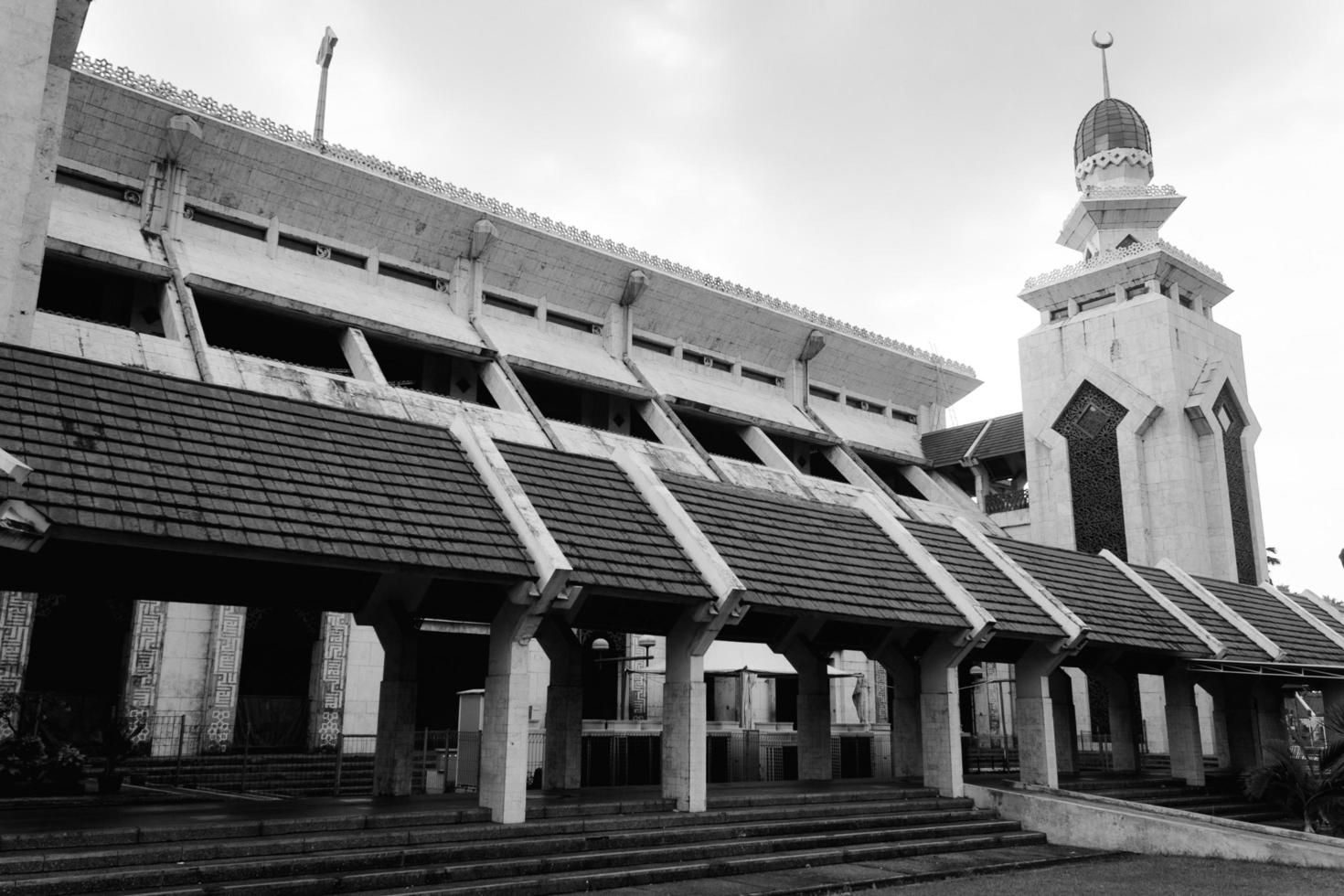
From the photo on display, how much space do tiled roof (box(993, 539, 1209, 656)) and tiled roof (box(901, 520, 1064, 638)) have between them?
4.10 feet

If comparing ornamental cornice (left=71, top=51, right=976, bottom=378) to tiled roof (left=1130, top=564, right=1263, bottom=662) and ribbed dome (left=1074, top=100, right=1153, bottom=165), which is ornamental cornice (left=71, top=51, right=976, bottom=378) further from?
tiled roof (left=1130, top=564, right=1263, bottom=662)

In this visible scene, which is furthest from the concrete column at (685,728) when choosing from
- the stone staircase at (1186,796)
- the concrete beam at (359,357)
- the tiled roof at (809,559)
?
the concrete beam at (359,357)

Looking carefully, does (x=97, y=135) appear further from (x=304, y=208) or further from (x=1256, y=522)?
(x=1256, y=522)

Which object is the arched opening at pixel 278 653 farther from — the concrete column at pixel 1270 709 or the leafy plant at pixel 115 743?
the concrete column at pixel 1270 709

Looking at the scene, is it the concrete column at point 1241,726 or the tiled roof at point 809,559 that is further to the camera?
the concrete column at point 1241,726

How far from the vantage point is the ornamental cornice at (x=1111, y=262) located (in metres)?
34.2

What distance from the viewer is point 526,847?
10.9 m

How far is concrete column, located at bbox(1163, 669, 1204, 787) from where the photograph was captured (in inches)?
805

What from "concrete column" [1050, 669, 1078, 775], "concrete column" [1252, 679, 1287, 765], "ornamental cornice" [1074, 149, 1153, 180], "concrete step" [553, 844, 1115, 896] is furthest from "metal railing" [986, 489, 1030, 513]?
"concrete step" [553, 844, 1115, 896]

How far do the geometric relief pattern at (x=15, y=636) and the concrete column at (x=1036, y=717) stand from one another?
16702mm

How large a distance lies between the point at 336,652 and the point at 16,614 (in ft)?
19.7

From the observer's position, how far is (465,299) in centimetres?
3052

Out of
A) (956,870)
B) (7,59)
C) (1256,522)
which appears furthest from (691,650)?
(1256,522)

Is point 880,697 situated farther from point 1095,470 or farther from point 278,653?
point 278,653
